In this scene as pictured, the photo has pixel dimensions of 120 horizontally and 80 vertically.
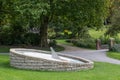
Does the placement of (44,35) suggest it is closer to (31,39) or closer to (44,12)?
(31,39)

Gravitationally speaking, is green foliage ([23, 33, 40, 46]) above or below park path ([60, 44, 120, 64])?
above

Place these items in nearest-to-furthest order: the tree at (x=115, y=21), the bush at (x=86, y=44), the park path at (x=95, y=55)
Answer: the park path at (x=95, y=55) < the tree at (x=115, y=21) < the bush at (x=86, y=44)

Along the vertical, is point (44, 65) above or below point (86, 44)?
above

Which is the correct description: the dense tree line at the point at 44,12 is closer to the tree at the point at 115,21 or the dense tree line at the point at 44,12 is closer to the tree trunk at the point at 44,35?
the tree trunk at the point at 44,35

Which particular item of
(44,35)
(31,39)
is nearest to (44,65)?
(44,35)

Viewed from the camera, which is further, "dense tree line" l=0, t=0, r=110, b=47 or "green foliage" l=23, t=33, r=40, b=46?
"green foliage" l=23, t=33, r=40, b=46

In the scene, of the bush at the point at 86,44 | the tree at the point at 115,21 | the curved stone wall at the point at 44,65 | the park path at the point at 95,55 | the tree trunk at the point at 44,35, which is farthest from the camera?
the bush at the point at 86,44

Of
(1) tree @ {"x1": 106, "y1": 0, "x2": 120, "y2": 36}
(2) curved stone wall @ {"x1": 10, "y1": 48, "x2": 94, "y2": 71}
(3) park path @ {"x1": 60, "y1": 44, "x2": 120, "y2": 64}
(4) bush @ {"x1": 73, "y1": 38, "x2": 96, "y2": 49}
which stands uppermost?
(1) tree @ {"x1": 106, "y1": 0, "x2": 120, "y2": 36}

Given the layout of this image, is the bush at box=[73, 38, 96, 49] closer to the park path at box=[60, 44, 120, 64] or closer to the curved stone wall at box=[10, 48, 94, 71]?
the park path at box=[60, 44, 120, 64]

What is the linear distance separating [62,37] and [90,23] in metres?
15.9

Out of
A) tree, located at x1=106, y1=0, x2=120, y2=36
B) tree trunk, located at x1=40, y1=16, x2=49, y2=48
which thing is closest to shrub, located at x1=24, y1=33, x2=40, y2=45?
tree trunk, located at x1=40, y1=16, x2=49, y2=48

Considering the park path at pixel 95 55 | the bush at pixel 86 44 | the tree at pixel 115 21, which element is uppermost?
the tree at pixel 115 21

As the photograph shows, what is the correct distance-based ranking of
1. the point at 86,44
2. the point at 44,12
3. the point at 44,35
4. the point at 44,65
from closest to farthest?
the point at 44,65 < the point at 44,12 < the point at 44,35 < the point at 86,44

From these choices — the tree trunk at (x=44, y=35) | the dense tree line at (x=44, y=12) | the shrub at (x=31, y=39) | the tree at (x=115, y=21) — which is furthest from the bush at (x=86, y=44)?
the tree trunk at (x=44, y=35)
